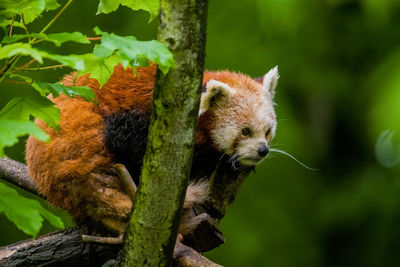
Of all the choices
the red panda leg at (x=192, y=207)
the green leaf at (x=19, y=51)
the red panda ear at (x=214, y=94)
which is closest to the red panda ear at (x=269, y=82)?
the red panda ear at (x=214, y=94)

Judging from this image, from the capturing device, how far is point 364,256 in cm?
651

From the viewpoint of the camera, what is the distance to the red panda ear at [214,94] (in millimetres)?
3225

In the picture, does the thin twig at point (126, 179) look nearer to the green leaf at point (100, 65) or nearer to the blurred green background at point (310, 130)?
the green leaf at point (100, 65)

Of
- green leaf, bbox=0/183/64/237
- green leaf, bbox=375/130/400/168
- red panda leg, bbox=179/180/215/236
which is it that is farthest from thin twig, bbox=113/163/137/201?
green leaf, bbox=375/130/400/168

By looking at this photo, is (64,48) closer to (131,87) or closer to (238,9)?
(238,9)

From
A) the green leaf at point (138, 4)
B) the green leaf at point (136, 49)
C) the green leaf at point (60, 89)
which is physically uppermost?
the green leaf at point (138, 4)

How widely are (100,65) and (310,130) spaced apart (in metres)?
4.60

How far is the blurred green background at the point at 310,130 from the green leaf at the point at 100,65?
9.50 feet

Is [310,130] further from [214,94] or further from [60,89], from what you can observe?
[60,89]

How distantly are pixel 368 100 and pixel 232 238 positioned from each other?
1.95 metres

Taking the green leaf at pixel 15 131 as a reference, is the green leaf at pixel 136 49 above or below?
above

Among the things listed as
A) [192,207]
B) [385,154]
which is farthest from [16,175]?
[385,154]

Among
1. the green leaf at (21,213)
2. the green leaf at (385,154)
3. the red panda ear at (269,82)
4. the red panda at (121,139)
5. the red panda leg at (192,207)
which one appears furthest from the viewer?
the green leaf at (385,154)

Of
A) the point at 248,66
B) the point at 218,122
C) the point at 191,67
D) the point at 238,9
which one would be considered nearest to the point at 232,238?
the point at 248,66
